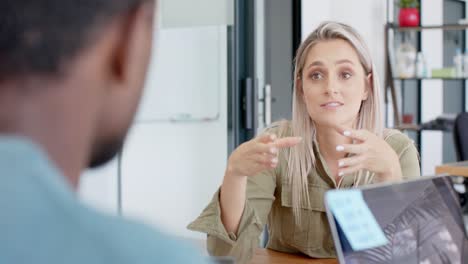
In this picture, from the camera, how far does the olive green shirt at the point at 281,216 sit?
187 cm

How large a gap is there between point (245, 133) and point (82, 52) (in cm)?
395

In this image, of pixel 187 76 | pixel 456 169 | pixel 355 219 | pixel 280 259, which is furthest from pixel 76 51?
pixel 187 76

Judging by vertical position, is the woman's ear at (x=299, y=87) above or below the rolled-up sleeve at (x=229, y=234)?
above

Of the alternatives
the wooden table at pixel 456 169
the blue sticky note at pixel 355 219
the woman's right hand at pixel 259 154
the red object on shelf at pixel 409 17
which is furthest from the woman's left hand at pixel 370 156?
the red object on shelf at pixel 409 17

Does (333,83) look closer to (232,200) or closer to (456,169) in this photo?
(232,200)

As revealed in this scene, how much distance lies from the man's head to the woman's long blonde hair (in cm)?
156

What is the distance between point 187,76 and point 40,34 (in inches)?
142

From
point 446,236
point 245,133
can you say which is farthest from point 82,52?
point 245,133

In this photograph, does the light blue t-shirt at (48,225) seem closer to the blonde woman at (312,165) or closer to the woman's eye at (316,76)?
the blonde woman at (312,165)

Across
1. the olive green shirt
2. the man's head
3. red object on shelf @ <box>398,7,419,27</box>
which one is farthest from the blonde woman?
red object on shelf @ <box>398,7,419,27</box>

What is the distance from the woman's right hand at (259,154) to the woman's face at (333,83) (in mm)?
293

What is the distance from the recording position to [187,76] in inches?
158

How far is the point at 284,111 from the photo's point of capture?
468 centimetres

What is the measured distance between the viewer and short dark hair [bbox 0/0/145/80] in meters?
0.42
